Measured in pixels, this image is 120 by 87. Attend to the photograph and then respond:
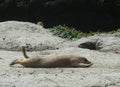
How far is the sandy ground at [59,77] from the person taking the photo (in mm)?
7623

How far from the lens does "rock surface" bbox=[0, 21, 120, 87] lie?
25.4ft

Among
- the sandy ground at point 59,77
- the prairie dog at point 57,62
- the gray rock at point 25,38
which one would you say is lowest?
the sandy ground at point 59,77

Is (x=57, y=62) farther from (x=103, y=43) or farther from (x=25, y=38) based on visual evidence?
(x=25, y=38)

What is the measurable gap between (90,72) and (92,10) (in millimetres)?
11498

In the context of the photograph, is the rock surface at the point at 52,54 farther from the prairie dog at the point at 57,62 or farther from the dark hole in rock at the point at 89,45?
the prairie dog at the point at 57,62

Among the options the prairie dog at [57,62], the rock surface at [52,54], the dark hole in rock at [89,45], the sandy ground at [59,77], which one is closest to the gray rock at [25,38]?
the rock surface at [52,54]

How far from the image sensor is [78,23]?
1923 centimetres

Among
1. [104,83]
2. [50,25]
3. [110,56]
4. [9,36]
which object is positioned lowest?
[104,83]

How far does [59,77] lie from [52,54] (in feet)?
7.69

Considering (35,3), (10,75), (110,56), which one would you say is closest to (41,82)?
(10,75)

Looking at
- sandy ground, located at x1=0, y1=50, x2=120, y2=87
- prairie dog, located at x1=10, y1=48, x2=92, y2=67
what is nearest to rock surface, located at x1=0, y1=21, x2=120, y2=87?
sandy ground, located at x1=0, y1=50, x2=120, y2=87

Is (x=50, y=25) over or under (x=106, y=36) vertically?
over

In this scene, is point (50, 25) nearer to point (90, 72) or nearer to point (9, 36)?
point (9, 36)

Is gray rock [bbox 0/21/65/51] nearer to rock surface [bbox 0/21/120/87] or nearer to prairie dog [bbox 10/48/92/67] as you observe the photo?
rock surface [bbox 0/21/120/87]
